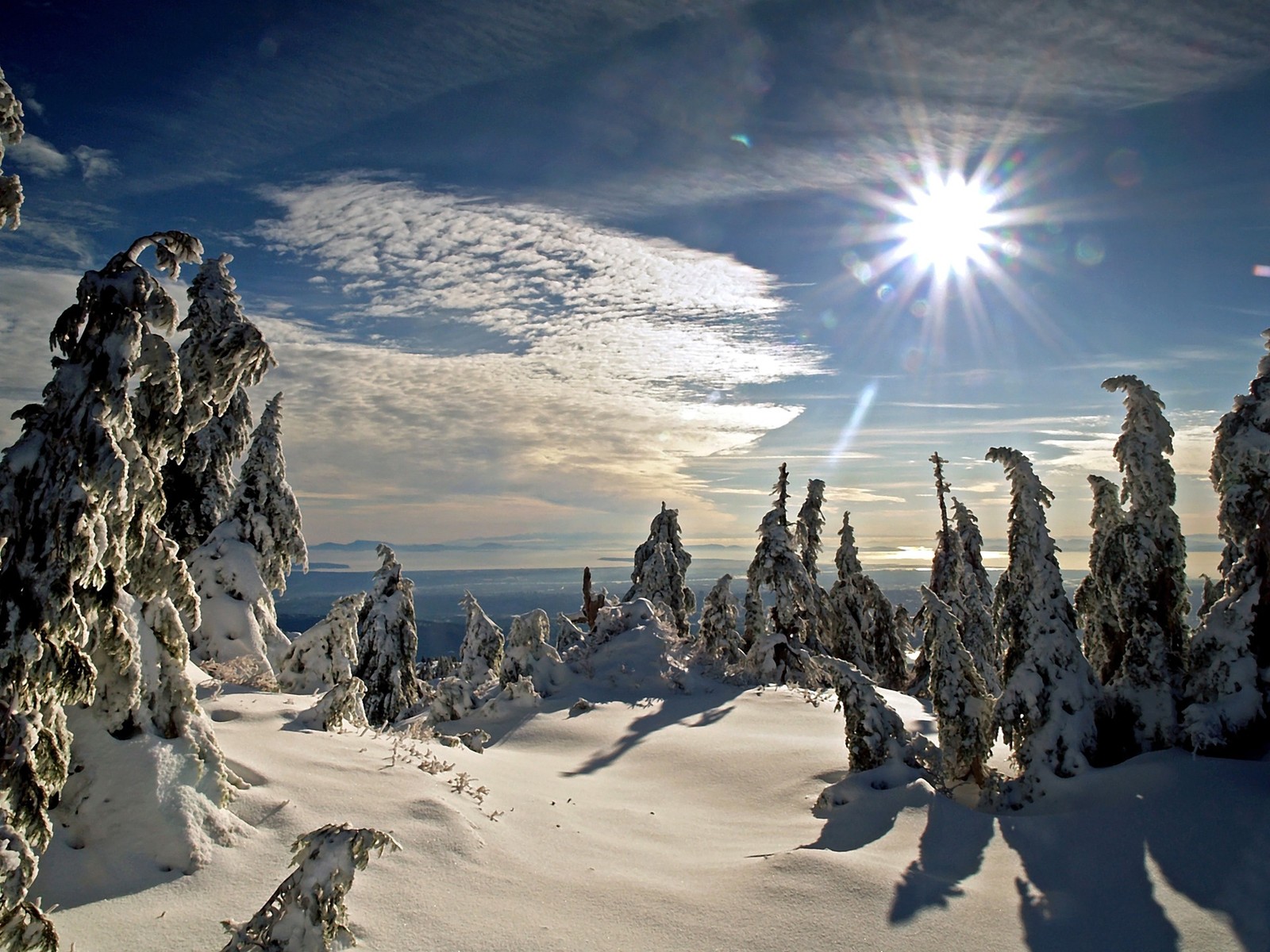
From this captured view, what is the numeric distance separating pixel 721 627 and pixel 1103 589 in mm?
14600

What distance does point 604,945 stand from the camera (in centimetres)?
664

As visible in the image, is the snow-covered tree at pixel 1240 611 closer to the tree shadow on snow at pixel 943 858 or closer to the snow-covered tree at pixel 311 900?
the tree shadow on snow at pixel 943 858

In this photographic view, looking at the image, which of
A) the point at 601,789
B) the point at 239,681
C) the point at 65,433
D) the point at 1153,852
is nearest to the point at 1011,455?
the point at 1153,852

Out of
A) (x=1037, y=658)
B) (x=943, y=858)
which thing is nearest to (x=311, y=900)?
(x=943, y=858)

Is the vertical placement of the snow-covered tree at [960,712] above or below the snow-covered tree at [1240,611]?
below

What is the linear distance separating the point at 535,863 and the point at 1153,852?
7783mm

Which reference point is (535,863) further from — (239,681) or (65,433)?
(239,681)

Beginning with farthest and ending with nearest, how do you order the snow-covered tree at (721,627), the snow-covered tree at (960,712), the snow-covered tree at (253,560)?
the snow-covered tree at (721,627)
the snow-covered tree at (253,560)
the snow-covered tree at (960,712)

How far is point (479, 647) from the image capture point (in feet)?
81.6

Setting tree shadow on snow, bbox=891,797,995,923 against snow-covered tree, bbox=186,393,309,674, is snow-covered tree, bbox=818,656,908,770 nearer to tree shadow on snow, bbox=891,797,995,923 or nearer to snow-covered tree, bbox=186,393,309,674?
tree shadow on snow, bbox=891,797,995,923

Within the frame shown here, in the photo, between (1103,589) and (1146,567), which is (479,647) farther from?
(1146,567)

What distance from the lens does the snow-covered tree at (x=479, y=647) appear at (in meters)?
23.9

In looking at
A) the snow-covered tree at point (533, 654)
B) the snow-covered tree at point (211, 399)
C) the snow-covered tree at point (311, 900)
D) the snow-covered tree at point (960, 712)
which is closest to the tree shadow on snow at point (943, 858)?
the snow-covered tree at point (960, 712)

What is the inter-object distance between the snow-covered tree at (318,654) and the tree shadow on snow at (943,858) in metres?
12.4
